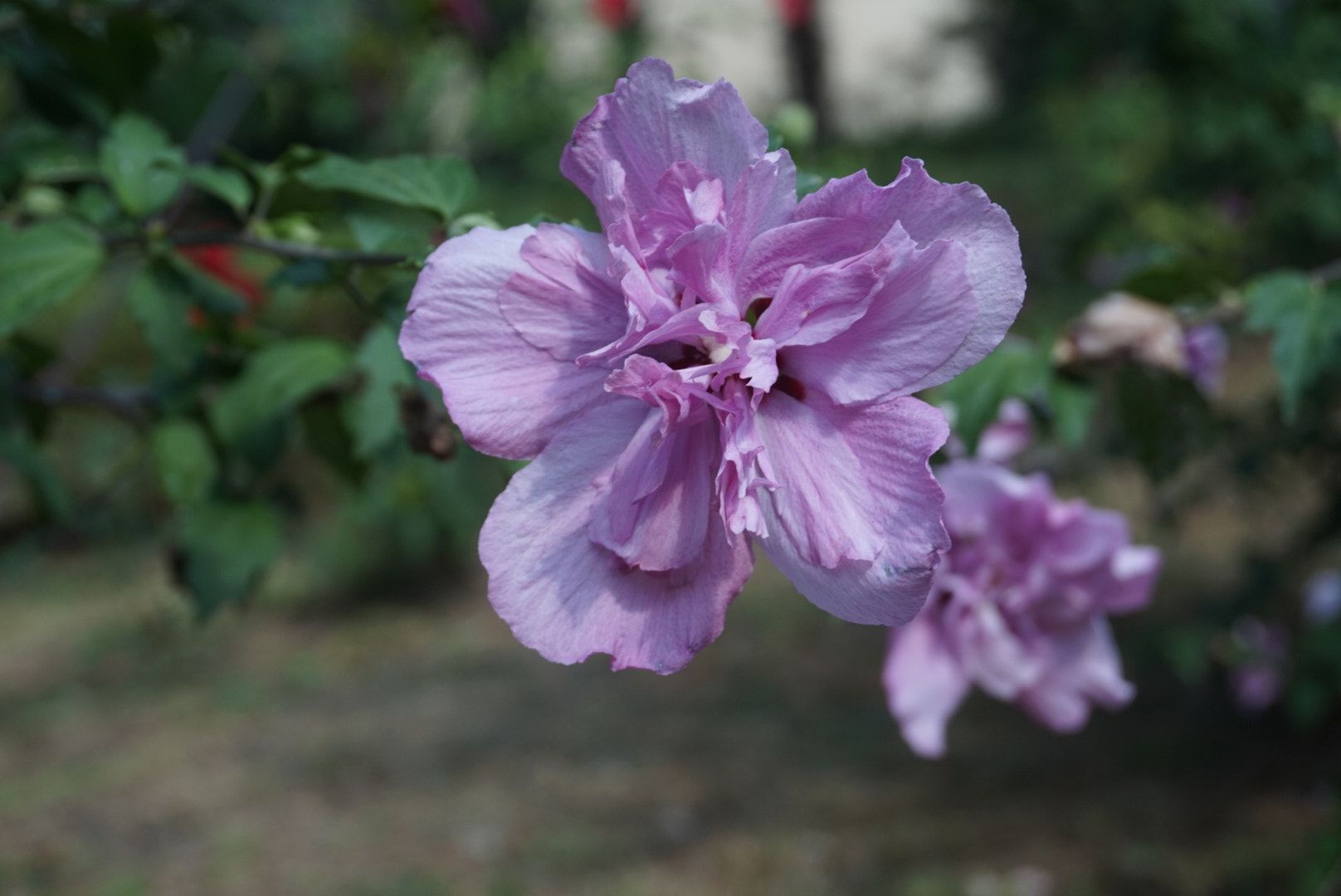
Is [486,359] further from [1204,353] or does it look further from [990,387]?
[1204,353]

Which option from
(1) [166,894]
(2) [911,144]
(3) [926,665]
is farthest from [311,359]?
(2) [911,144]

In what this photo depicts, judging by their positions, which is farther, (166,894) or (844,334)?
(166,894)

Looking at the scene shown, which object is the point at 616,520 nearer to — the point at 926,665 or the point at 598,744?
the point at 926,665

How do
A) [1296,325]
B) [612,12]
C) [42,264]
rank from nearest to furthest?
1. [42,264]
2. [1296,325]
3. [612,12]

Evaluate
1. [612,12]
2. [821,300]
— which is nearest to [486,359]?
[821,300]

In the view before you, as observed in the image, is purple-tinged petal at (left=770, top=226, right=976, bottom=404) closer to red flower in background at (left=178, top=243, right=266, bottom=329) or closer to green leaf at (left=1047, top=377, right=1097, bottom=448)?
green leaf at (left=1047, top=377, right=1097, bottom=448)

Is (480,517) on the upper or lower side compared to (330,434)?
lower
